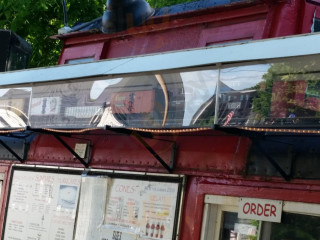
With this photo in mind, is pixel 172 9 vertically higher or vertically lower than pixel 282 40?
higher

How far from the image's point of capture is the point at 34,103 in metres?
10.5

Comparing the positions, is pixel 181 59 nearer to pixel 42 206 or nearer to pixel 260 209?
pixel 260 209

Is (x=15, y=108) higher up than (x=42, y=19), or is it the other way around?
(x=42, y=19)

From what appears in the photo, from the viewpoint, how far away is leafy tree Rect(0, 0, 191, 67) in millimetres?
16609

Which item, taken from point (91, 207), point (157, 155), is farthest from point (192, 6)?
point (91, 207)

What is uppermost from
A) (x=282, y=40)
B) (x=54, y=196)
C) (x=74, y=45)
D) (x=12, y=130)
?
(x=74, y=45)

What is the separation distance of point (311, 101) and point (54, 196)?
537 cm

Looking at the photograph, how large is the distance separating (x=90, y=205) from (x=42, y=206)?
1250mm

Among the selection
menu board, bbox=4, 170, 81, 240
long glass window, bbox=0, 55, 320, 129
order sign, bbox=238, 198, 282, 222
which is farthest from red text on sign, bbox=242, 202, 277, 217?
menu board, bbox=4, 170, 81, 240

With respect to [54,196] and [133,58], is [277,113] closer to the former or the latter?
[133,58]

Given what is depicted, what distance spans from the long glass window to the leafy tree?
6.17m

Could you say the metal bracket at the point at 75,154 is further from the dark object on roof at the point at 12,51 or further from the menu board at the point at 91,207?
the dark object on roof at the point at 12,51

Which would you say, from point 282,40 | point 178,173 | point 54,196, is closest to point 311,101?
point 282,40

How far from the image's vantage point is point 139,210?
9273 millimetres
